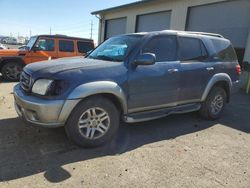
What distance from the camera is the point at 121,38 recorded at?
17.5 ft

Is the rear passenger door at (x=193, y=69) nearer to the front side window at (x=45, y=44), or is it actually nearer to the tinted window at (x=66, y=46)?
the tinted window at (x=66, y=46)

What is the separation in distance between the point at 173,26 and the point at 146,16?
291cm

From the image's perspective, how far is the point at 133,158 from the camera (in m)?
3.99

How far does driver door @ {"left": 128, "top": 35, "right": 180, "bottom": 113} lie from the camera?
457 centimetres

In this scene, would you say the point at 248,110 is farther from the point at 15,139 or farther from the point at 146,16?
the point at 146,16

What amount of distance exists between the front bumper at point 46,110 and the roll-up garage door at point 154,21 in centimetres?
1176

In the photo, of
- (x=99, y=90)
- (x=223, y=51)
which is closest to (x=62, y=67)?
(x=99, y=90)

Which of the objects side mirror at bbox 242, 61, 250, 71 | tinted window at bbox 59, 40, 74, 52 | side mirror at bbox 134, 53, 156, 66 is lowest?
side mirror at bbox 242, 61, 250, 71

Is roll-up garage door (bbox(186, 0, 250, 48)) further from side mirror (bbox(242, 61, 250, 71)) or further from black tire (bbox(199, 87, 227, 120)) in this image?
black tire (bbox(199, 87, 227, 120))

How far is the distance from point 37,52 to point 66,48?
1180mm

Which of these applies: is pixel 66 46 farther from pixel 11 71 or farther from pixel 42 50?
pixel 11 71

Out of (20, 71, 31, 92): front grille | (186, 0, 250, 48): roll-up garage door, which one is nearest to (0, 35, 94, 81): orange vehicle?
(186, 0, 250, 48): roll-up garage door

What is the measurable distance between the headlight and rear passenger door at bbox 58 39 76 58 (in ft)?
24.0

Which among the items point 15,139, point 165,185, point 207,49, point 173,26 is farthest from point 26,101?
point 173,26
